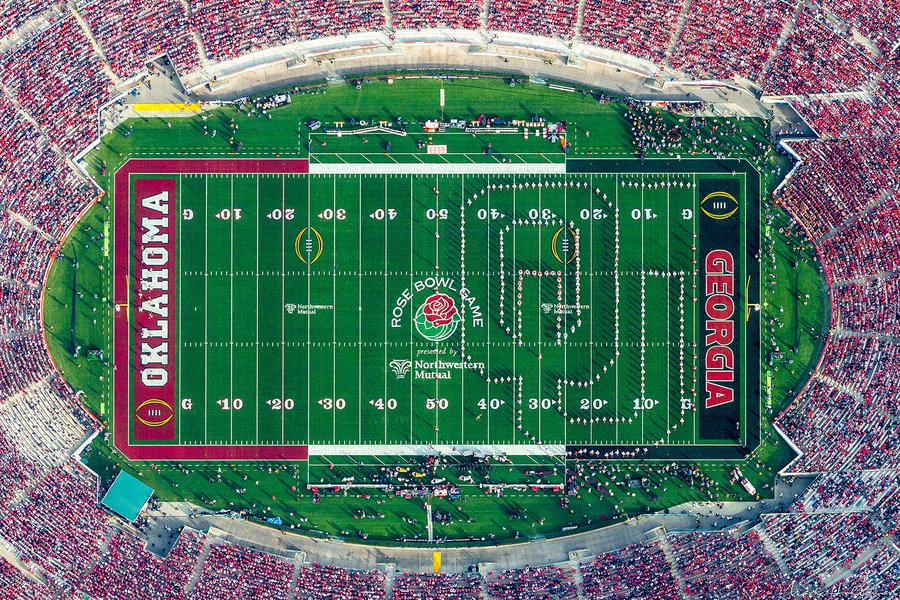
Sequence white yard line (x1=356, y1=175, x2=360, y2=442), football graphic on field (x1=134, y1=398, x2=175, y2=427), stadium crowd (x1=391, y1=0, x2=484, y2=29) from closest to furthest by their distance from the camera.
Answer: stadium crowd (x1=391, y1=0, x2=484, y2=29) → white yard line (x1=356, y1=175, x2=360, y2=442) → football graphic on field (x1=134, y1=398, x2=175, y2=427)

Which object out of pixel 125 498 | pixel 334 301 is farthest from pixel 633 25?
pixel 125 498

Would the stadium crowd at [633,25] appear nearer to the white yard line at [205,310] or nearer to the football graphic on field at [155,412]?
the white yard line at [205,310]

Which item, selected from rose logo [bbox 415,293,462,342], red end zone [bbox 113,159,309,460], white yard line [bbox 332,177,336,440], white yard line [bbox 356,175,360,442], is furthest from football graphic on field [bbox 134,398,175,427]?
rose logo [bbox 415,293,462,342]

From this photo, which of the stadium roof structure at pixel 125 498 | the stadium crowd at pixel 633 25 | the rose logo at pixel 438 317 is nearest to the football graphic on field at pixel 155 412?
the stadium roof structure at pixel 125 498

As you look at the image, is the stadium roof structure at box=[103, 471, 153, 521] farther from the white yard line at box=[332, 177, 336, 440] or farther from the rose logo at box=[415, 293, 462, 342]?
the rose logo at box=[415, 293, 462, 342]

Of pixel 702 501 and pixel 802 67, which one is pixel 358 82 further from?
pixel 702 501

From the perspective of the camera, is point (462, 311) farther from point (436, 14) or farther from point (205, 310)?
point (436, 14)

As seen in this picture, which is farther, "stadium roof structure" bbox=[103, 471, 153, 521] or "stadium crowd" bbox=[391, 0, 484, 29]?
"stadium roof structure" bbox=[103, 471, 153, 521]
